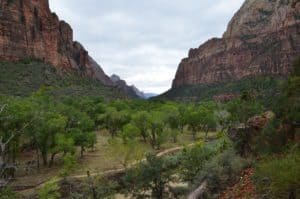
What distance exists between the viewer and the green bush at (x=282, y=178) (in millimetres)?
15977

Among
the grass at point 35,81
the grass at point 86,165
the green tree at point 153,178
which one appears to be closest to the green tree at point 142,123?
the grass at point 86,165

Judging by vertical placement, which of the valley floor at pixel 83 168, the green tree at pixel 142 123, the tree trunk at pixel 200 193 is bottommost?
the valley floor at pixel 83 168

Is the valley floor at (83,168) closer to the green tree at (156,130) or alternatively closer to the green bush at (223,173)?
the green tree at (156,130)

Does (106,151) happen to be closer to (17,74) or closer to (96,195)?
(96,195)

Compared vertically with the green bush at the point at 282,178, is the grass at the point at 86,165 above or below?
below

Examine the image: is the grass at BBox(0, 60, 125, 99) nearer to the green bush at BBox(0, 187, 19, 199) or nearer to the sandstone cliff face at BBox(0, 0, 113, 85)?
the sandstone cliff face at BBox(0, 0, 113, 85)

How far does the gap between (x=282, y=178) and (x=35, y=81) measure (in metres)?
101

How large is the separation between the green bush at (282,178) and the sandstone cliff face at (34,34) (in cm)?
11577

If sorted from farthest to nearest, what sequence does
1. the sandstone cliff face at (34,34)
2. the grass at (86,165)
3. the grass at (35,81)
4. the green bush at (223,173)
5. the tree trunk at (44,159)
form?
the sandstone cliff face at (34,34), the grass at (35,81), the tree trunk at (44,159), the grass at (86,165), the green bush at (223,173)

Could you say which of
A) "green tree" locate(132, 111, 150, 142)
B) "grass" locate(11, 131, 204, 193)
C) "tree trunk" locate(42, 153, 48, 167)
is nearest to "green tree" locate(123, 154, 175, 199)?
"grass" locate(11, 131, 204, 193)

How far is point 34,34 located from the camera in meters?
144

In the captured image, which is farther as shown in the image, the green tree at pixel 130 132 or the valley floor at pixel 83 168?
the green tree at pixel 130 132

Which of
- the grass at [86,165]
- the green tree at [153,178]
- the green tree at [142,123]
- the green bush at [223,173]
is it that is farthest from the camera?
the green tree at [142,123]

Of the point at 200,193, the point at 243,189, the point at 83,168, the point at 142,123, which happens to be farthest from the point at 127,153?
the point at 243,189
